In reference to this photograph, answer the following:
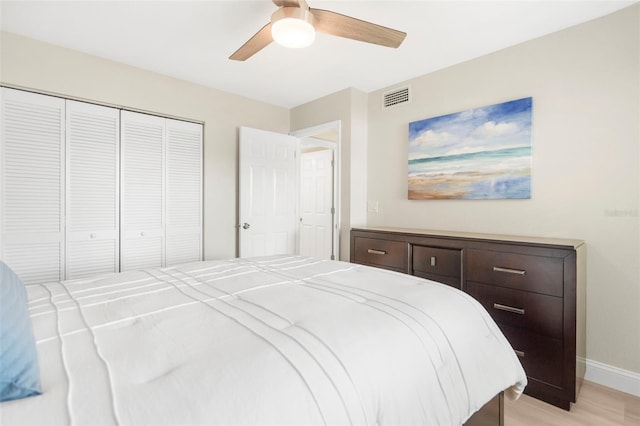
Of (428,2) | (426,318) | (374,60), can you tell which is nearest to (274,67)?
(374,60)

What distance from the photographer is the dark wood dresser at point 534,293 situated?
1.93 meters

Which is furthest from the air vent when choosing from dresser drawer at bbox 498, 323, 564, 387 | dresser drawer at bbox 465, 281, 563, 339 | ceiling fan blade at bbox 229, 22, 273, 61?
dresser drawer at bbox 498, 323, 564, 387

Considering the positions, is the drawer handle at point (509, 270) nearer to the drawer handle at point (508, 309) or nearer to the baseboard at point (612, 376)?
the drawer handle at point (508, 309)

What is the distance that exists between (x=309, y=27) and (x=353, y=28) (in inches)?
10.7

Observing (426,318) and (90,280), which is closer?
(426,318)

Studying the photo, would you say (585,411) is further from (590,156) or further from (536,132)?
(536,132)

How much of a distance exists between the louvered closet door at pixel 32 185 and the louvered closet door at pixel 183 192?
869 millimetres

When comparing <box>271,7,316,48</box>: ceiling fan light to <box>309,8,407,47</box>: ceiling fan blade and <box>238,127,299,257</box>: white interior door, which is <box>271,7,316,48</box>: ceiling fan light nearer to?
<box>309,8,407,47</box>: ceiling fan blade

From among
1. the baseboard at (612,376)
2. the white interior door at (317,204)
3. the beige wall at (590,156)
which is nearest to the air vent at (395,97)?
the beige wall at (590,156)

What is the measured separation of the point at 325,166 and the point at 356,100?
1.55m

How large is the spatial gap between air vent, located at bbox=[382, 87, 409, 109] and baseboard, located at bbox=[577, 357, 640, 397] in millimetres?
2620

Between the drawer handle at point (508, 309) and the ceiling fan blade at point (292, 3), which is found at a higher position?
the ceiling fan blade at point (292, 3)

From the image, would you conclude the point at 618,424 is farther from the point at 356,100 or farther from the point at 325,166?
the point at 325,166

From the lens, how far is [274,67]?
119 inches
